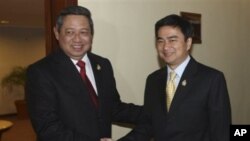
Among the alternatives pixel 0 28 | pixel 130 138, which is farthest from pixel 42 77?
pixel 0 28

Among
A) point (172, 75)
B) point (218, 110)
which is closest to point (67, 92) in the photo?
point (172, 75)

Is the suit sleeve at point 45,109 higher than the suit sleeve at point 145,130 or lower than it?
higher

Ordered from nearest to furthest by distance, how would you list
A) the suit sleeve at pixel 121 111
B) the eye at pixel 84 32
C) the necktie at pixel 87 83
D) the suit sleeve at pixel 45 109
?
the suit sleeve at pixel 45 109 → the eye at pixel 84 32 → the necktie at pixel 87 83 → the suit sleeve at pixel 121 111

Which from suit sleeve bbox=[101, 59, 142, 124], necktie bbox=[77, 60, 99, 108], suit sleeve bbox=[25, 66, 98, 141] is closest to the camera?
suit sleeve bbox=[25, 66, 98, 141]

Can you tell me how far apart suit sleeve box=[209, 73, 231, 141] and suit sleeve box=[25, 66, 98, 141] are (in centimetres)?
71

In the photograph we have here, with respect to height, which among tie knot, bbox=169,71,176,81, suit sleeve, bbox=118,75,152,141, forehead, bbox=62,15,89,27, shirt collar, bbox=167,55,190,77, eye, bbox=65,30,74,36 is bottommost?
suit sleeve, bbox=118,75,152,141

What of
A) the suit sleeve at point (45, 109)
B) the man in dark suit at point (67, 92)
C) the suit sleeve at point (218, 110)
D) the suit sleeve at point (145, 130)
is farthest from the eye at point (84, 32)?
the suit sleeve at point (218, 110)

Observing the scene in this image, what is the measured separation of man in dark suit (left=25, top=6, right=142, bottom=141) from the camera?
185cm

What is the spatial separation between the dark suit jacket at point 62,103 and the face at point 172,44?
47 cm

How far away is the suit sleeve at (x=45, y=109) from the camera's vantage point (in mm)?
1831

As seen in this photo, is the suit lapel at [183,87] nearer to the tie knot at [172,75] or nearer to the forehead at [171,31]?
the tie knot at [172,75]

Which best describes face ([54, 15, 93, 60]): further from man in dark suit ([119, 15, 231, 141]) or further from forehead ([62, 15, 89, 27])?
man in dark suit ([119, 15, 231, 141])

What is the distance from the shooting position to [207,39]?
3.24 m

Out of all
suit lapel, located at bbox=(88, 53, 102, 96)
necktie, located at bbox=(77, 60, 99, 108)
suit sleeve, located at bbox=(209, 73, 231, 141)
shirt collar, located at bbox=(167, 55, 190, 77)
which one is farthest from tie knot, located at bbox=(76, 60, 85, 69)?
suit sleeve, located at bbox=(209, 73, 231, 141)
